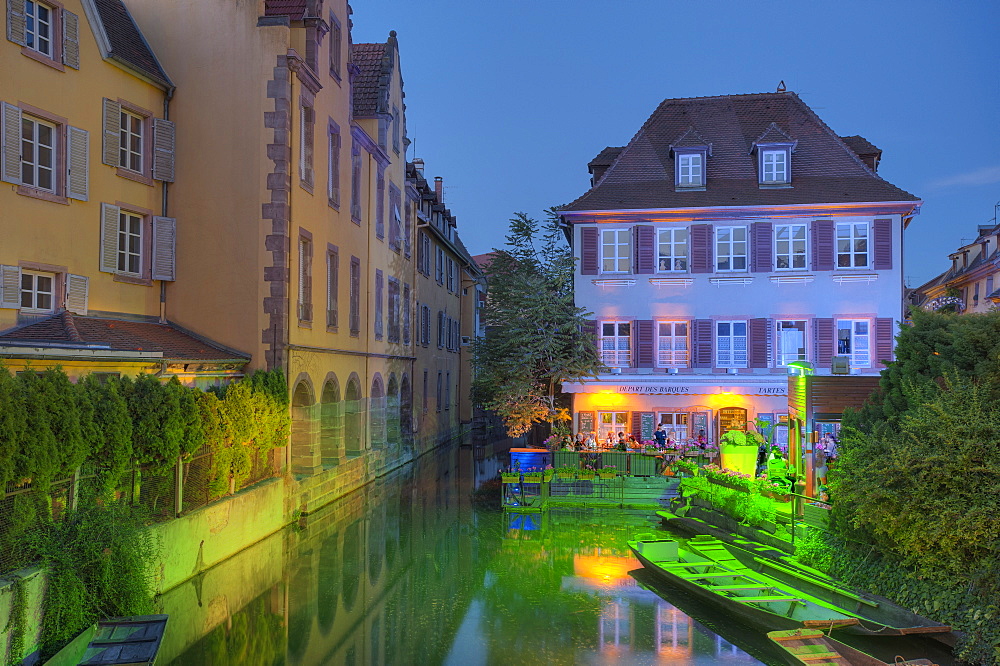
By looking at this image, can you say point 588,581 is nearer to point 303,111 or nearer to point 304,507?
point 304,507

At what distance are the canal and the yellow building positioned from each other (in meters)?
4.56

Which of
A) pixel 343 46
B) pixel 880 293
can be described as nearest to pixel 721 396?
pixel 880 293

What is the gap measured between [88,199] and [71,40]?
3.15m

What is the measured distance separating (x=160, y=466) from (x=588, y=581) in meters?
7.34

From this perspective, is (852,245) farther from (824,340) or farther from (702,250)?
(702,250)

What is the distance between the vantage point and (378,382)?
98.8 ft

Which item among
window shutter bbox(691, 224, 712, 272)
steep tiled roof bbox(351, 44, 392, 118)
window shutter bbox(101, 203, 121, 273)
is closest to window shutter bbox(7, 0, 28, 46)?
window shutter bbox(101, 203, 121, 273)

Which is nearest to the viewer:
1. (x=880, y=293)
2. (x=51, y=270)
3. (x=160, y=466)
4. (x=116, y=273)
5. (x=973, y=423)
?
(x=973, y=423)

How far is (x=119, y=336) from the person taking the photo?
17.4 meters

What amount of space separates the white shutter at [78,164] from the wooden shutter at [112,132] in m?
0.59

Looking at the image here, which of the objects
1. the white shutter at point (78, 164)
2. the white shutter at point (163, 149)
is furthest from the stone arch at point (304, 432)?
the white shutter at point (78, 164)

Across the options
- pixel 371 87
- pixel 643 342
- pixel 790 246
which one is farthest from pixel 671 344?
pixel 371 87

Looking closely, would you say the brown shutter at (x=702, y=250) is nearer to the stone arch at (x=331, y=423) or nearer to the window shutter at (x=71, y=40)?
the stone arch at (x=331, y=423)

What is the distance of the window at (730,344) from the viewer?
28.9 m
